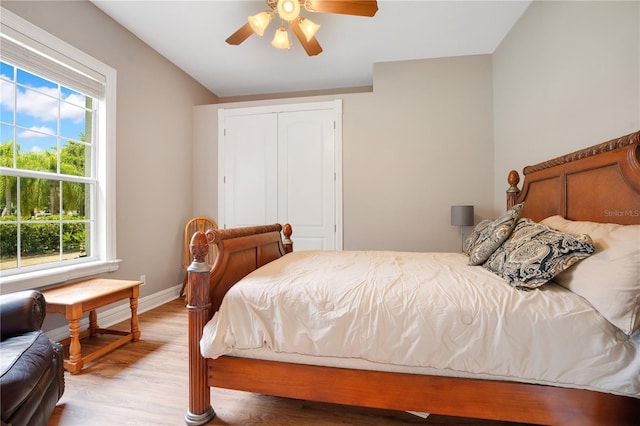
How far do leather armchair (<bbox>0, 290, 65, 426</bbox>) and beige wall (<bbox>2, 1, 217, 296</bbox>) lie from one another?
1406 mm

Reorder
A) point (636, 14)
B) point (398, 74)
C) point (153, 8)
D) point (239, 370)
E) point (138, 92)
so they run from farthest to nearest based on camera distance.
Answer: point (398, 74), point (138, 92), point (153, 8), point (636, 14), point (239, 370)

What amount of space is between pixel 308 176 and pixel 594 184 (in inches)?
107

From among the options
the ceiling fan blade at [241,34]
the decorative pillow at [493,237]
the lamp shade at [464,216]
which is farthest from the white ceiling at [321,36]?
the decorative pillow at [493,237]

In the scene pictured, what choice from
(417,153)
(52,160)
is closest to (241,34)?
(52,160)

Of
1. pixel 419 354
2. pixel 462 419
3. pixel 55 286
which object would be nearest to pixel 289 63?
pixel 55 286

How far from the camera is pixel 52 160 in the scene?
2293 millimetres

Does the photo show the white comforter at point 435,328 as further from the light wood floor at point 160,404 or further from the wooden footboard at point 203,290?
the light wood floor at point 160,404

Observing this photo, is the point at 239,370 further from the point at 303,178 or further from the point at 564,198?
the point at 303,178

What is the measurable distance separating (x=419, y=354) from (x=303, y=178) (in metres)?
2.79

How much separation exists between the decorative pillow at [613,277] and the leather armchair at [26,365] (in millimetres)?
2227

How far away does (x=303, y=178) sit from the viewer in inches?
145

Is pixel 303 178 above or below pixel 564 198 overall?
above

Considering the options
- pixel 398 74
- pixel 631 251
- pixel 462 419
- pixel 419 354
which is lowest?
pixel 462 419

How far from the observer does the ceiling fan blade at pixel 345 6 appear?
1.96m
